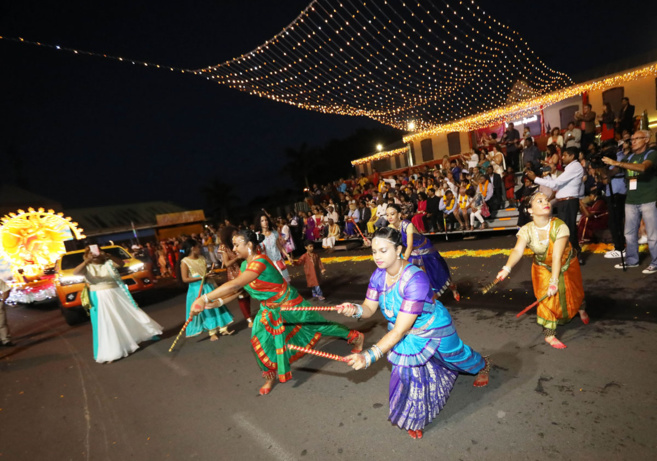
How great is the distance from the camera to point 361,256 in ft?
39.2

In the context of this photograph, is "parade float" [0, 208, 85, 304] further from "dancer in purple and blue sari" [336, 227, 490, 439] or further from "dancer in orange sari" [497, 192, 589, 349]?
"dancer in orange sari" [497, 192, 589, 349]

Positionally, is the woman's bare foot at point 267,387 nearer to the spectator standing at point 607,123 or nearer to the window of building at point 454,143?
the spectator standing at point 607,123

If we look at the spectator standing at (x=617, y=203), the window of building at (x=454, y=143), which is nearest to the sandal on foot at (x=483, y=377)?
the spectator standing at (x=617, y=203)

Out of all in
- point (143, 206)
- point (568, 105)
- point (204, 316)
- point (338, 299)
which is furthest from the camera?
point (143, 206)

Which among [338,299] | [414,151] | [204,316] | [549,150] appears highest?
[414,151]

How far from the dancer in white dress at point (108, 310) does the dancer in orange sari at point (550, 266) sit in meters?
5.98

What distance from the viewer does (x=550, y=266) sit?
12.2 ft

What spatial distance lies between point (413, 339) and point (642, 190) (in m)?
5.07

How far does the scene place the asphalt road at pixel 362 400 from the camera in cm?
268

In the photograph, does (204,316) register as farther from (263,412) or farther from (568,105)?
(568,105)

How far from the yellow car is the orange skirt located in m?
8.73

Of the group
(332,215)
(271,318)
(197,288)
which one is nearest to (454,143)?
(332,215)

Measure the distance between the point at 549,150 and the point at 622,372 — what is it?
8.44m

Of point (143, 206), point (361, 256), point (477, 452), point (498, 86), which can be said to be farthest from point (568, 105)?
point (143, 206)
